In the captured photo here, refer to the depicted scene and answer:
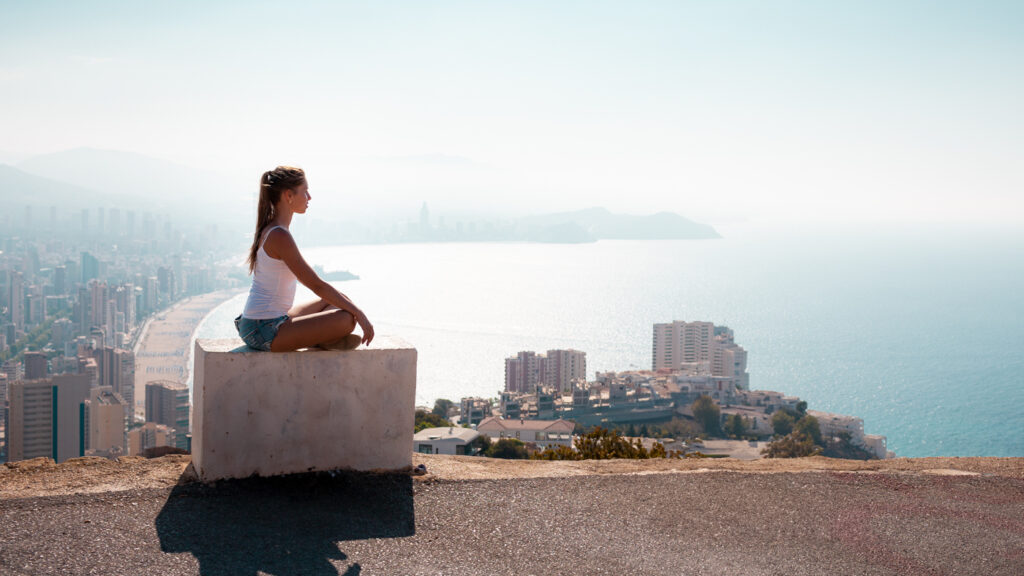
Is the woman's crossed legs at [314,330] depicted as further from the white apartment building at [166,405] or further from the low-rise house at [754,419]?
the low-rise house at [754,419]

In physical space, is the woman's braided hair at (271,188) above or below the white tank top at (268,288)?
above

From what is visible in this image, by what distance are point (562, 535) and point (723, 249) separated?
6372 inches

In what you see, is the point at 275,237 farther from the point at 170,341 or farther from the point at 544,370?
the point at 170,341

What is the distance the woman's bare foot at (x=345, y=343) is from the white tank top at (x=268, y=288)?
19 centimetres

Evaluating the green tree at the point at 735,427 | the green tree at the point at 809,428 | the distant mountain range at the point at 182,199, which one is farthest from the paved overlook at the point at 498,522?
the distant mountain range at the point at 182,199

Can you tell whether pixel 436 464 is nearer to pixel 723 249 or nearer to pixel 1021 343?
pixel 1021 343

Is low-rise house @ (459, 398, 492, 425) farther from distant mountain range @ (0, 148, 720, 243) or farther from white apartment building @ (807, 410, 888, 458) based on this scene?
distant mountain range @ (0, 148, 720, 243)

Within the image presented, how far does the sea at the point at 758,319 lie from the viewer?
49.1 meters

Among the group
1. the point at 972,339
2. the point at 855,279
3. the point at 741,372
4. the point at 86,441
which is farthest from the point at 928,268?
the point at 86,441

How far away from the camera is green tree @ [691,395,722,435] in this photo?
128 ft

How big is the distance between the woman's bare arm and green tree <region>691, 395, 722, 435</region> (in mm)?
38161

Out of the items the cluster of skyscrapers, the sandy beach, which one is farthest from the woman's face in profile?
the sandy beach

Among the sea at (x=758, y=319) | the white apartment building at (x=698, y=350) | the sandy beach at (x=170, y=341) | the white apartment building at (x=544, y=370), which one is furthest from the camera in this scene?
the white apartment building at (x=698, y=350)

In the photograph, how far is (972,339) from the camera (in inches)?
2753
